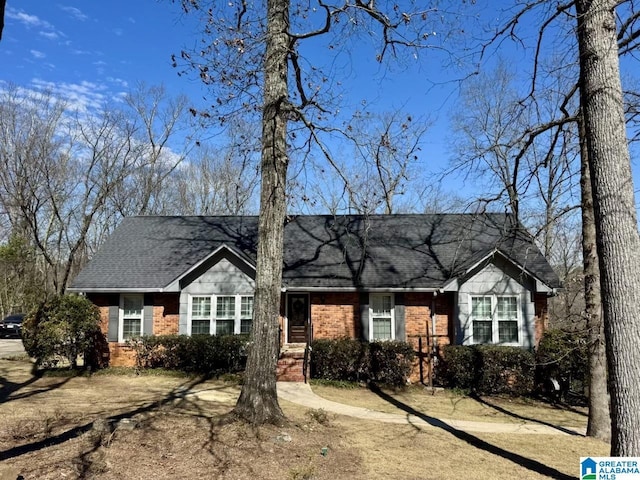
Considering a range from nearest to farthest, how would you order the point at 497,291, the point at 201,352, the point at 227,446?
1. the point at 227,446
2. the point at 201,352
3. the point at 497,291

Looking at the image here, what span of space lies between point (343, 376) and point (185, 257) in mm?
7135

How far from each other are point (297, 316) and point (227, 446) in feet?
33.2

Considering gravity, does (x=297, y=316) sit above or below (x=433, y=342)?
above

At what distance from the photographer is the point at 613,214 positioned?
539cm

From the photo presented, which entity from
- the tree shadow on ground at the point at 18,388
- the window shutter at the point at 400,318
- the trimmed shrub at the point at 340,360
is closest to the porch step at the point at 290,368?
the trimmed shrub at the point at 340,360

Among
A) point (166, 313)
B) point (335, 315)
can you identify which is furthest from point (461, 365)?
point (166, 313)

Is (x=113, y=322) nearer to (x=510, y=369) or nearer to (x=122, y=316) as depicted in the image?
(x=122, y=316)

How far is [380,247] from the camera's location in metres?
17.7

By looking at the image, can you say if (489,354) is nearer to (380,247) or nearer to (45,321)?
(380,247)

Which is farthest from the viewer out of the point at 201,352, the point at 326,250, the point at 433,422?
the point at 326,250

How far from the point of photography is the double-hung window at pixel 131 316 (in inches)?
611

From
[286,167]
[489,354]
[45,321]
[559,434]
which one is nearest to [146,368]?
[45,321]

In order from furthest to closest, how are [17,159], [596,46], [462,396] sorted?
[17,159] < [462,396] < [596,46]

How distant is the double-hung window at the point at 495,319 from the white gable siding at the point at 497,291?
146 millimetres
